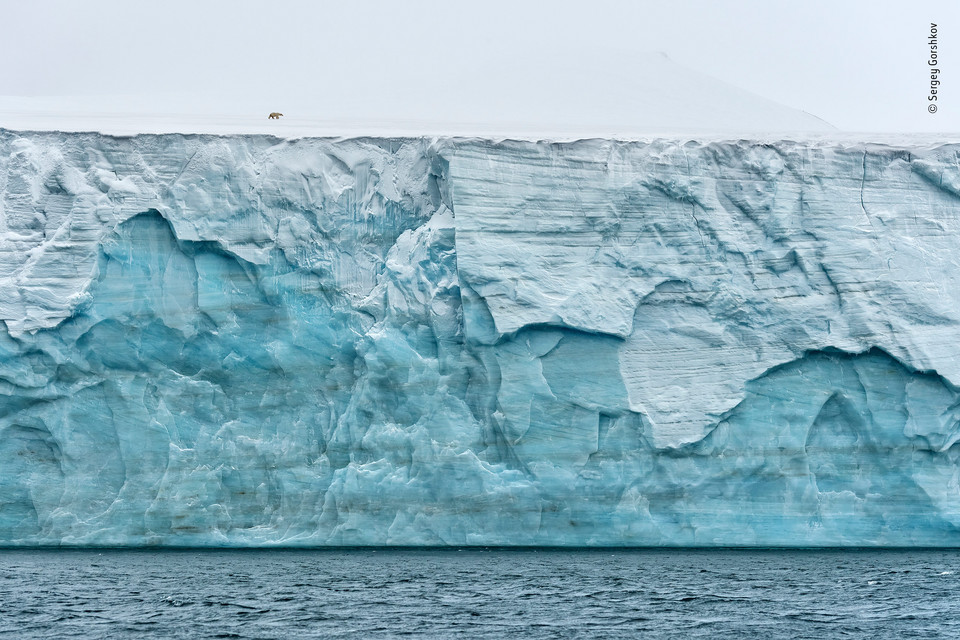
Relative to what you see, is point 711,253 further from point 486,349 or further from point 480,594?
point 480,594

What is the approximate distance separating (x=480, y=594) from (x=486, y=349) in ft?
9.51

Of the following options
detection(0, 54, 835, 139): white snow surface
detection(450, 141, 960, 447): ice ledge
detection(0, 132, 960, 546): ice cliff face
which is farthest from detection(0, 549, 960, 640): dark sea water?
detection(0, 54, 835, 139): white snow surface

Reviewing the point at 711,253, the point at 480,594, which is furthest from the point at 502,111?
the point at 480,594

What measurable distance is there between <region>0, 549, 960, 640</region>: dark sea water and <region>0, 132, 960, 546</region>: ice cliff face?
1.47 feet

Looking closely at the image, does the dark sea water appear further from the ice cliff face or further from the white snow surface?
the white snow surface

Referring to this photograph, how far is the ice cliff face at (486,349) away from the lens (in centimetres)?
1230

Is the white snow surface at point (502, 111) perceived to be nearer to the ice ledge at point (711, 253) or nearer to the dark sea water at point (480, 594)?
the ice ledge at point (711, 253)

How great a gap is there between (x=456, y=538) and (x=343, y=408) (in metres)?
1.71

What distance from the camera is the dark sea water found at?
29.1ft

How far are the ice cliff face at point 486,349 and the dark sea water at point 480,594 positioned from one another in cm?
45

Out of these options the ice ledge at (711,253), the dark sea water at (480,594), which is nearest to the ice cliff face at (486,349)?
the ice ledge at (711,253)

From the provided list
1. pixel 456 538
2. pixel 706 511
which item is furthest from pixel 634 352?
pixel 456 538

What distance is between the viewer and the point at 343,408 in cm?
1255

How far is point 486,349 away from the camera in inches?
487
